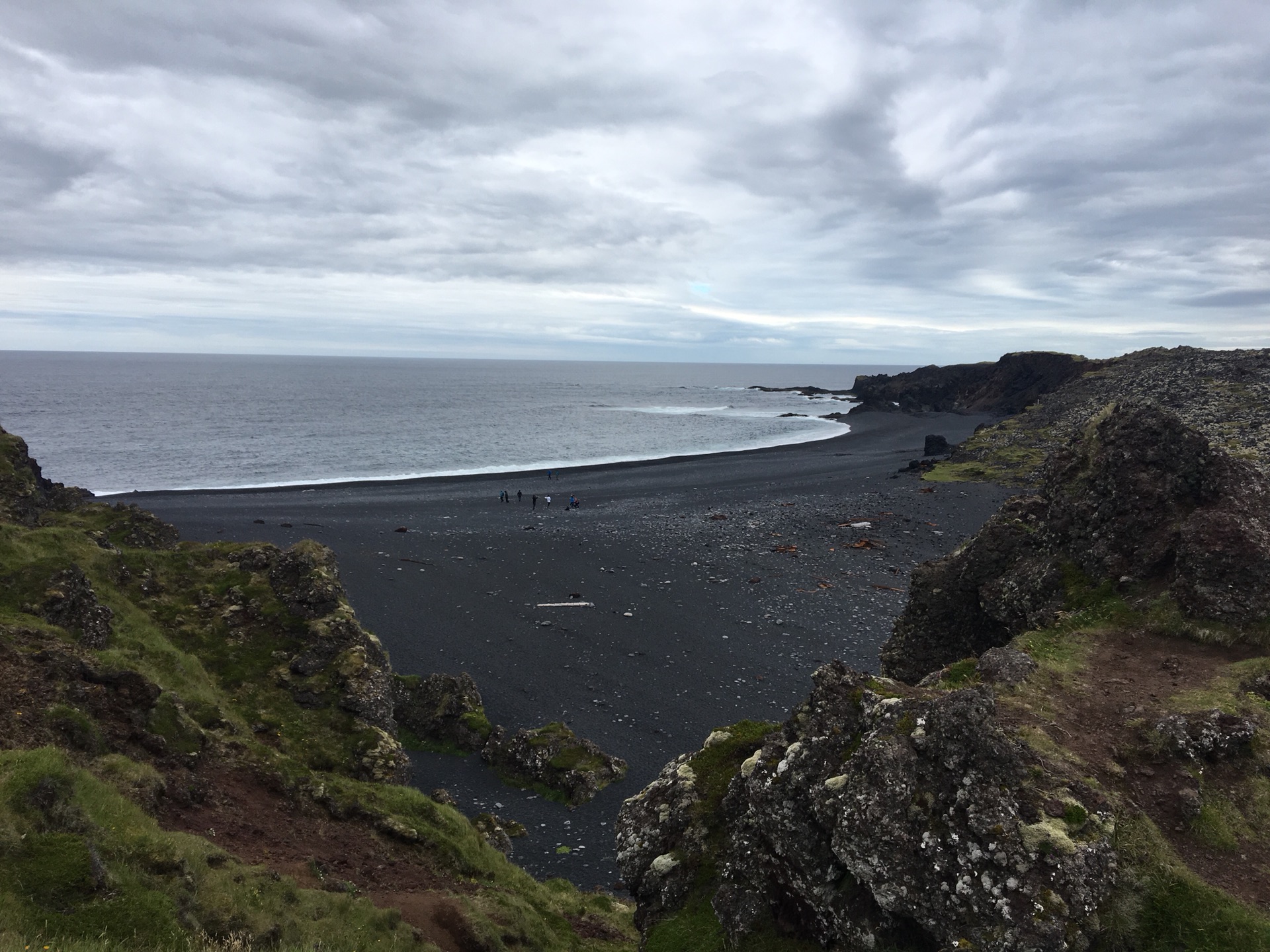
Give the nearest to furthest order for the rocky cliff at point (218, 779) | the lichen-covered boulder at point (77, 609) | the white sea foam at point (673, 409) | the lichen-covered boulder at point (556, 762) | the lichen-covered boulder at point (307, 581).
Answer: the rocky cliff at point (218, 779) → the lichen-covered boulder at point (77, 609) → the lichen-covered boulder at point (307, 581) → the lichen-covered boulder at point (556, 762) → the white sea foam at point (673, 409)

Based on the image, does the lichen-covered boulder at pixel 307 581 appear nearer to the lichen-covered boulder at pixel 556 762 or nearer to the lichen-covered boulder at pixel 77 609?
the lichen-covered boulder at pixel 77 609

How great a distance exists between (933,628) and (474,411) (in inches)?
5695

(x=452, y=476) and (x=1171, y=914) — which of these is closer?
(x=1171, y=914)

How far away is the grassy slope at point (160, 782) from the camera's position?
Result: 26.3 feet

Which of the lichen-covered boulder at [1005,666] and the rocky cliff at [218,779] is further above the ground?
the lichen-covered boulder at [1005,666]

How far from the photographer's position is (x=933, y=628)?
1852cm

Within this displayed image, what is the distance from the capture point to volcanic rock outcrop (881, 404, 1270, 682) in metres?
13.5

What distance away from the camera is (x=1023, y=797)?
820cm

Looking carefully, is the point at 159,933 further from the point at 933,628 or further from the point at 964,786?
the point at 933,628

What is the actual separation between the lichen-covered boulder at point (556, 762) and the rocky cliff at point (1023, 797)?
972 cm

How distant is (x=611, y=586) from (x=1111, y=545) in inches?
1047

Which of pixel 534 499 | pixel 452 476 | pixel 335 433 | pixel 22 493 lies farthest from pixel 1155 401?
pixel 335 433

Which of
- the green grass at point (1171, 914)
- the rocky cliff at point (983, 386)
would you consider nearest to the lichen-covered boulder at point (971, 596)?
the green grass at point (1171, 914)

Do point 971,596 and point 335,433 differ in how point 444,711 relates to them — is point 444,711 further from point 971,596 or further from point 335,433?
point 335,433
